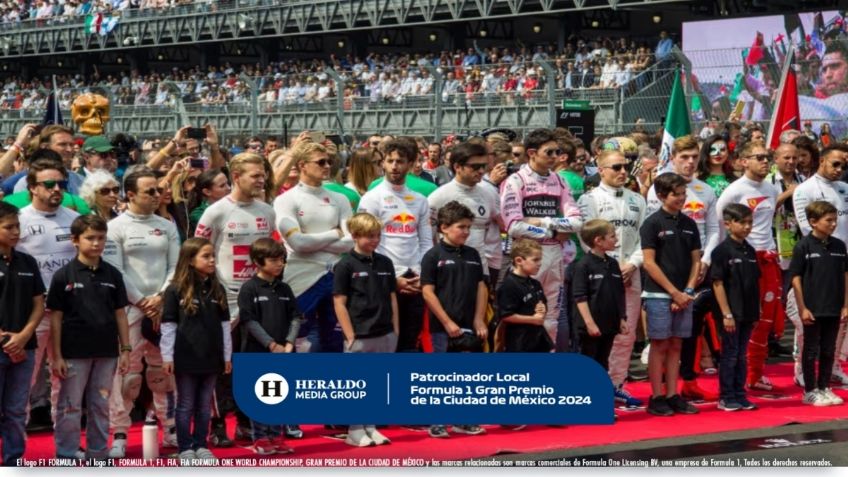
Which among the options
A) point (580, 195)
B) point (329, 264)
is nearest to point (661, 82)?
point (580, 195)

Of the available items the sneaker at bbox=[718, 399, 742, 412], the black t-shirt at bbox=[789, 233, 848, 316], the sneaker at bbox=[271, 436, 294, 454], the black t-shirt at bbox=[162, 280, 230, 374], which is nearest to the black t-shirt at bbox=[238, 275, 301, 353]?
the black t-shirt at bbox=[162, 280, 230, 374]

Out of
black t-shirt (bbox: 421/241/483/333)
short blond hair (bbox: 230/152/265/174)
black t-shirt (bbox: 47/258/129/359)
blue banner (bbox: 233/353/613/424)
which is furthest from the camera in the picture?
black t-shirt (bbox: 421/241/483/333)

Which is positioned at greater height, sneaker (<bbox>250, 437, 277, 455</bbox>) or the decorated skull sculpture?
the decorated skull sculpture

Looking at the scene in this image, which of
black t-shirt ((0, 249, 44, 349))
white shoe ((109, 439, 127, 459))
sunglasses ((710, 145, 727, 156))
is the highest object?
sunglasses ((710, 145, 727, 156))

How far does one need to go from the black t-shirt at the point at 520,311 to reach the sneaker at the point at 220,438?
1.90 m

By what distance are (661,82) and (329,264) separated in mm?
9519

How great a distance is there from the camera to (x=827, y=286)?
33.5ft

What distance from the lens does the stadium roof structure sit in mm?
37219

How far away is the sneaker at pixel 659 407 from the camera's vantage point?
9.72m

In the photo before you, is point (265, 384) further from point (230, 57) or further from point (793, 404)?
point (230, 57)

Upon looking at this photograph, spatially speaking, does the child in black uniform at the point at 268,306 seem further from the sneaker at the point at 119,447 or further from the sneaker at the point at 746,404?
the sneaker at the point at 746,404

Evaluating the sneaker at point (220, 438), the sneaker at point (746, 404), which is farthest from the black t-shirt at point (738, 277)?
the sneaker at point (220, 438)

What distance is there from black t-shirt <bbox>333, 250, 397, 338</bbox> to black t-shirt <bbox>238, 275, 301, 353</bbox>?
1.22 ft

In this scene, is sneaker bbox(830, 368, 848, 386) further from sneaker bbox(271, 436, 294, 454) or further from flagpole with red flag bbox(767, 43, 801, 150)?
sneaker bbox(271, 436, 294, 454)
